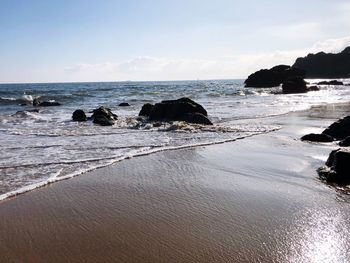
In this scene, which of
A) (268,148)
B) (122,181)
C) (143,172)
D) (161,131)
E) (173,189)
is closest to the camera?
(173,189)

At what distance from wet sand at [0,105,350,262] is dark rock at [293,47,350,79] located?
123 meters

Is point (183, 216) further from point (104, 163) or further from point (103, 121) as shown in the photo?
point (103, 121)

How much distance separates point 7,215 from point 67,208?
0.87 meters

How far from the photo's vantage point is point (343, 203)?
6633 millimetres

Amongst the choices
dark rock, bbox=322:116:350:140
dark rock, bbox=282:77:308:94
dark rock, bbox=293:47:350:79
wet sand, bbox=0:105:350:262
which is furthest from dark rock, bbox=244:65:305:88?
wet sand, bbox=0:105:350:262

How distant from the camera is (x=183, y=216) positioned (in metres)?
6.09

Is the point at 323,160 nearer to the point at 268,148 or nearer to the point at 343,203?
the point at 268,148

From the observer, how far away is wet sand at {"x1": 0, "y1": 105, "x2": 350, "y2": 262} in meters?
4.87

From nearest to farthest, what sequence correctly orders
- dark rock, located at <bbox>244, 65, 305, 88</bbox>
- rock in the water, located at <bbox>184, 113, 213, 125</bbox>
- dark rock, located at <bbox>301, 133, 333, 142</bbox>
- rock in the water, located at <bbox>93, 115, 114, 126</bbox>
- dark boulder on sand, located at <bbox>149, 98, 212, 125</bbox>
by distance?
dark rock, located at <bbox>301, 133, 333, 142</bbox> < rock in the water, located at <bbox>184, 113, 213, 125</bbox> < dark boulder on sand, located at <bbox>149, 98, 212, 125</bbox> < rock in the water, located at <bbox>93, 115, 114, 126</bbox> < dark rock, located at <bbox>244, 65, 305, 88</bbox>

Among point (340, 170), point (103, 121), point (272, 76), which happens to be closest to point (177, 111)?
point (103, 121)

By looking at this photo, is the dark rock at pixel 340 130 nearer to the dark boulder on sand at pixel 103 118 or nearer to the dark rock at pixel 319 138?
the dark rock at pixel 319 138

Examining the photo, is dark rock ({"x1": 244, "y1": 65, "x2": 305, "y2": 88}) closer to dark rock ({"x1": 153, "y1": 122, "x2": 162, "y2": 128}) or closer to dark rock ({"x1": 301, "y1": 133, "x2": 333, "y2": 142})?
dark rock ({"x1": 153, "y1": 122, "x2": 162, "y2": 128})

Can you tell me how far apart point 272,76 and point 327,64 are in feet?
172

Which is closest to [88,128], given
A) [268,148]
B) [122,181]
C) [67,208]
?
[268,148]
